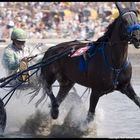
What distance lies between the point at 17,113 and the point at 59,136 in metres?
1.86

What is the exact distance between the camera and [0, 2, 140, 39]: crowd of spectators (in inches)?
995

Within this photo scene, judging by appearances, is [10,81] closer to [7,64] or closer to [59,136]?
[7,64]

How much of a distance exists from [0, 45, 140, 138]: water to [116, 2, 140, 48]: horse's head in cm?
149

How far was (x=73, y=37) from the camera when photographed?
2505 centimetres

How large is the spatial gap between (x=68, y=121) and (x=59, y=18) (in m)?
16.9

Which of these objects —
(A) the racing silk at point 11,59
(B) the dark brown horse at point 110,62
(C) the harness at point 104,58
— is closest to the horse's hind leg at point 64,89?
(B) the dark brown horse at point 110,62

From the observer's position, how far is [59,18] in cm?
2638

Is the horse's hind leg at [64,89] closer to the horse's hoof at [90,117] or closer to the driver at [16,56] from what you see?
the driver at [16,56]

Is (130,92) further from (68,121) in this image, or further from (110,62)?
(68,121)

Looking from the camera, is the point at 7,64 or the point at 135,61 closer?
the point at 7,64

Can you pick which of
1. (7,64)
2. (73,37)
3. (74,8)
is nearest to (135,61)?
(73,37)

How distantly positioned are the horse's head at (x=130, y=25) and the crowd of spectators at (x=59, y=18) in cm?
1580

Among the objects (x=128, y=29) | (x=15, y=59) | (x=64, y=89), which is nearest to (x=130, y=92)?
(x=128, y=29)

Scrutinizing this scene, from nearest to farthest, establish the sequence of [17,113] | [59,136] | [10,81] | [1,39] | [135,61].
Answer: [59,136], [10,81], [17,113], [135,61], [1,39]
